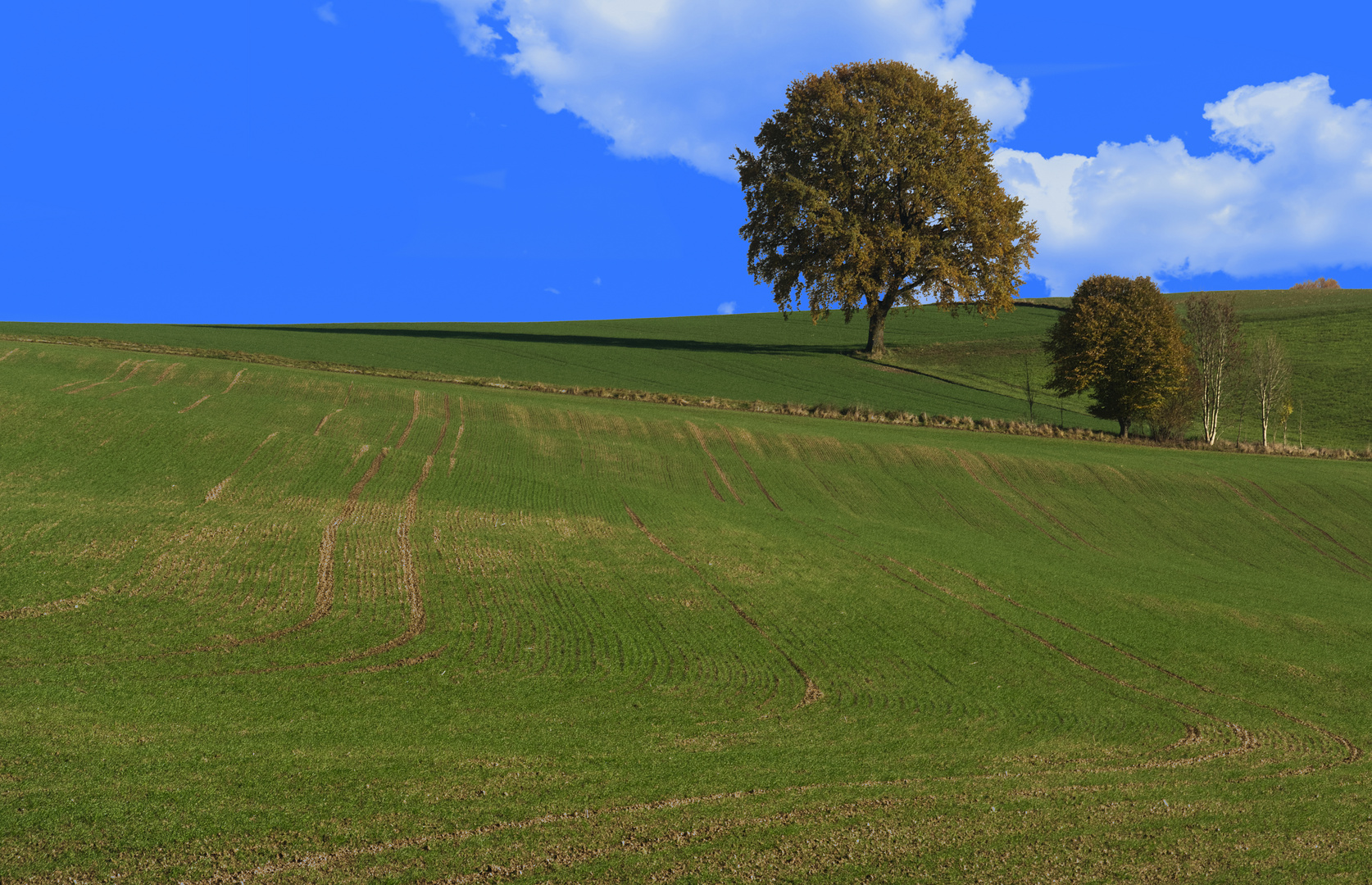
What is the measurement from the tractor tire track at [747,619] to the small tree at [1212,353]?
3827cm

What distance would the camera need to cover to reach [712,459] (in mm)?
32344

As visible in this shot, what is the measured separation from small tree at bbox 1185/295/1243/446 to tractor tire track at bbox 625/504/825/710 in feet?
126

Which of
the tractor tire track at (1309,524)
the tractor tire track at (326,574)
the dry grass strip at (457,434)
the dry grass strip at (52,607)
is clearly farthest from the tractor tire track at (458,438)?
the tractor tire track at (1309,524)

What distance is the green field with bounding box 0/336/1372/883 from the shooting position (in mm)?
9289

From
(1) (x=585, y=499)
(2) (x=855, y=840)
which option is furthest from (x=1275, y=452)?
(2) (x=855, y=840)

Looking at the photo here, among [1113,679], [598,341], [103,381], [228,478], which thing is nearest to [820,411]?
[598,341]

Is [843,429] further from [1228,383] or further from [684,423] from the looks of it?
[1228,383]

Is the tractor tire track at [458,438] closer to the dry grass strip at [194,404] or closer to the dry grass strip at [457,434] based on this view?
the dry grass strip at [457,434]

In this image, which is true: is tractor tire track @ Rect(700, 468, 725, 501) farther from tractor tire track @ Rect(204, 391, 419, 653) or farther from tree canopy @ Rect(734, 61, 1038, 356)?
tree canopy @ Rect(734, 61, 1038, 356)

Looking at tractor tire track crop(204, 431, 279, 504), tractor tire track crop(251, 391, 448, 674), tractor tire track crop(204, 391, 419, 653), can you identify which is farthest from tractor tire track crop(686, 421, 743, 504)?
tractor tire track crop(204, 431, 279, 504)

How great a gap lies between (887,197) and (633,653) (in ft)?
162

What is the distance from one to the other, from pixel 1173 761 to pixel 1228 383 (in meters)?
45.4

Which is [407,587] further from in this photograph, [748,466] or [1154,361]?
[1154,361]

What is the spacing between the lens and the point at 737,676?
15219 millimetres
